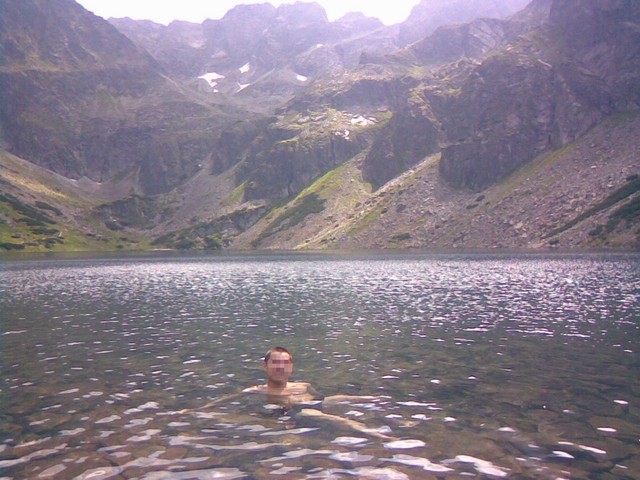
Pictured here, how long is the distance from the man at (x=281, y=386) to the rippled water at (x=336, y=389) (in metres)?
0.89

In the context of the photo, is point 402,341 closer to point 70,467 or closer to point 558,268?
point 70,467

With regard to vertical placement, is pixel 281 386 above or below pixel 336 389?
above

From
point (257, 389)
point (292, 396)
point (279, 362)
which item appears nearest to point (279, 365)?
point (279, 362)

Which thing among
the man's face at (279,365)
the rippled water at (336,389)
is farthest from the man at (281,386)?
the rippled water at (336,389)

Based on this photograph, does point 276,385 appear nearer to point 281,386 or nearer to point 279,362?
point 281,386

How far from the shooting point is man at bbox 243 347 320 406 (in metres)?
20.4

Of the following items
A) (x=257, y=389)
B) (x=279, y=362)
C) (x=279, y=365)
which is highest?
(x=279, y=362)

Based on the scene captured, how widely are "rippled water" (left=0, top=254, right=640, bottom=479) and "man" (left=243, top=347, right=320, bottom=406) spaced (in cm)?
89

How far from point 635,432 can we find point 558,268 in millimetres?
88655

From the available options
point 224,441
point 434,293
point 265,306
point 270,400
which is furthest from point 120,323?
point 434,293

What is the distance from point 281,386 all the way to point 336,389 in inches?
149

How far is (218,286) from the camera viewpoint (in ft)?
282

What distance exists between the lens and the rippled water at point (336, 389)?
16188 millimetres

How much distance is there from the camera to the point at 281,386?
74.2 ft
